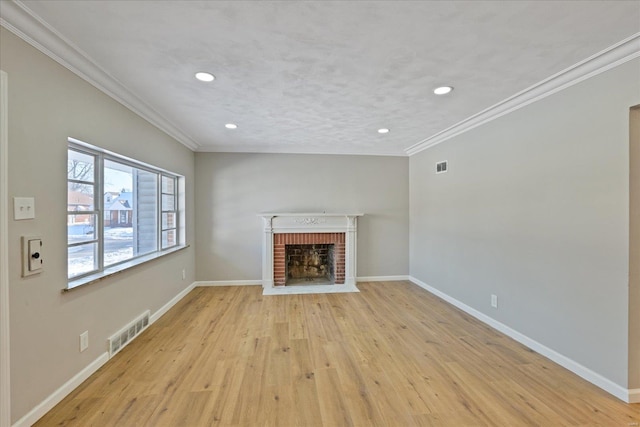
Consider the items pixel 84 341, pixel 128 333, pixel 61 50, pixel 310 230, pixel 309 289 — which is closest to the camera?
pixel 61 50

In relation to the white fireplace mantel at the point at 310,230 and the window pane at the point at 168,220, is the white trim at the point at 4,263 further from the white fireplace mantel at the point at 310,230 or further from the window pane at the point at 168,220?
the white fireplace mantel at the point at 310,230

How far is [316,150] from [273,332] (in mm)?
3052

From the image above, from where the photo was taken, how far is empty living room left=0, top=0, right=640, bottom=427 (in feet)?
5.28

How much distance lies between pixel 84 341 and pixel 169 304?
5.09ft

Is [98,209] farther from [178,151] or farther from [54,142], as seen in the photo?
[178,151]

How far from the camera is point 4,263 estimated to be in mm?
1508

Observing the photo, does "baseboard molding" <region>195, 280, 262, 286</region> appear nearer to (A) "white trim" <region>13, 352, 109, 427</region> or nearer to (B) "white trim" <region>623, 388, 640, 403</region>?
(A) "white trim" <region>13, 352, 109, 427</region>

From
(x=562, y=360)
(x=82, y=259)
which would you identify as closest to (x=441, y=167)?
(x=562, y=360)

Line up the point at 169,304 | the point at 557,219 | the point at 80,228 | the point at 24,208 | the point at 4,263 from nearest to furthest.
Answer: the point at 4,263 → the point at 24,208 → the point at 80,228 → the point at 557,219 → the point at 169,304

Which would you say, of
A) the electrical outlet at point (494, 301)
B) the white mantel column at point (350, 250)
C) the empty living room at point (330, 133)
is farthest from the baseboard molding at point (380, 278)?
the electrical outlet at point (494, 301)

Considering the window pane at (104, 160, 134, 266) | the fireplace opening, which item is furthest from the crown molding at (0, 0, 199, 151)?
the fireplace opening

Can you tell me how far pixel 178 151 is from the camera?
397 centimetres

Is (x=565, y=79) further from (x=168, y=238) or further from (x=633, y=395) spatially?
(x=168, y=238)

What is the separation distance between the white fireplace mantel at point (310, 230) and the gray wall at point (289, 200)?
0.87ft
